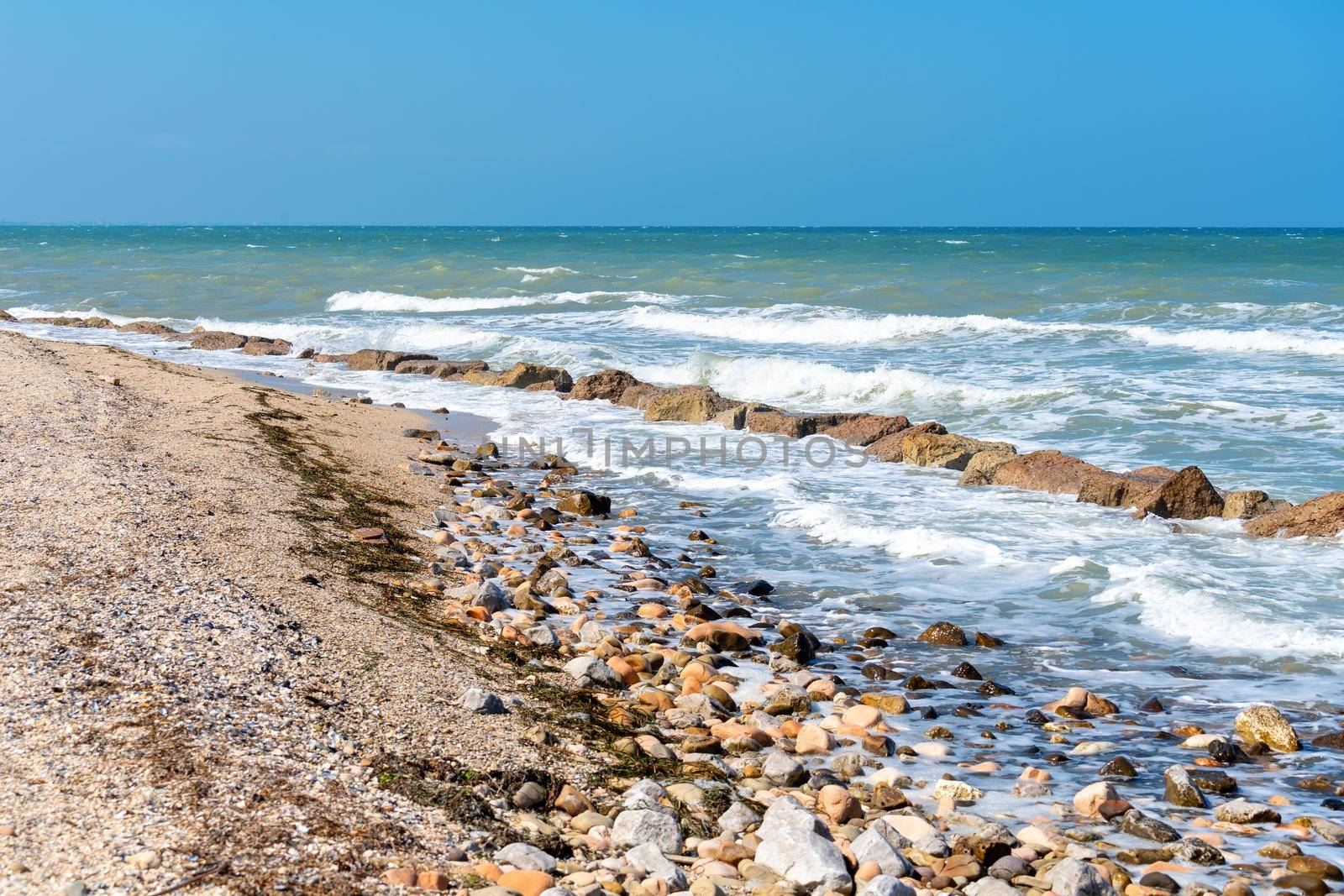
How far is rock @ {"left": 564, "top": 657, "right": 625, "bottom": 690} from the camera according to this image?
16.4ft

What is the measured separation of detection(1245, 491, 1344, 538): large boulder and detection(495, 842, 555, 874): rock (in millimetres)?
6779

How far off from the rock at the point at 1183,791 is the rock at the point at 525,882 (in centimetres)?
238

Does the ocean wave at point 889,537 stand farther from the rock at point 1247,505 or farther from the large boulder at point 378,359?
the large boulder at point 378,359

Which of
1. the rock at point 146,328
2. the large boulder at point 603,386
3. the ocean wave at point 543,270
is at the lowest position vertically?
the large boulder at point 603,386

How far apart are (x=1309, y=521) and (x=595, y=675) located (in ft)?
19.0

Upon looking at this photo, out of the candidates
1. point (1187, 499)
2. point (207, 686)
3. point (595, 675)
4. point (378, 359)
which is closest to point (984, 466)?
point (1187, 499)

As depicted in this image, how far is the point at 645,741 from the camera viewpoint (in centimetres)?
431

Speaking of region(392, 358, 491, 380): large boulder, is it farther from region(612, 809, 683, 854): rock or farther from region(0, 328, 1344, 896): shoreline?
region(612, 809, 683, 854): rock

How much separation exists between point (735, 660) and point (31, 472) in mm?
4556

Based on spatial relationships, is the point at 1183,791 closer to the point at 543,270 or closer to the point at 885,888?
the point at 885,888

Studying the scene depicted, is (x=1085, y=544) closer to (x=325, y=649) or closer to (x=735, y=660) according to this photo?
A: (x=735, y=660)

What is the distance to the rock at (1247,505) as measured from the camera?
332 inches

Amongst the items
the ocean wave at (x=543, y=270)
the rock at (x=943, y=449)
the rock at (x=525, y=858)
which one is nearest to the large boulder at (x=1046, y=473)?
the rock at (x=943, y=449)

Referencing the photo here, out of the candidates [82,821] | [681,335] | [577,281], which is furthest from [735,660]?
[577,281]
